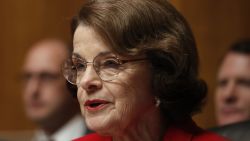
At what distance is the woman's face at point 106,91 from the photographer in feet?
6.62

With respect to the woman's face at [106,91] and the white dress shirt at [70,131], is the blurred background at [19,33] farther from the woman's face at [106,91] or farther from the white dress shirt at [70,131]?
the woman's face at [106,91]

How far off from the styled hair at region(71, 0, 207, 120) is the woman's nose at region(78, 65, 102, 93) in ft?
0.32

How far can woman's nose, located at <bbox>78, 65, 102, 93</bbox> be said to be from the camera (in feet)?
6.61

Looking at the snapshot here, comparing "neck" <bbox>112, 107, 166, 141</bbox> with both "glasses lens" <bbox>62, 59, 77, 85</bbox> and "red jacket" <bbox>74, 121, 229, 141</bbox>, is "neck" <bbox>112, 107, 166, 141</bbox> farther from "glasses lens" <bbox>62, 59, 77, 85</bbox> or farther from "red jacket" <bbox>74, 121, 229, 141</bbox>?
"glasses lens" <bbox>62, 59, 77, 85</bbox>

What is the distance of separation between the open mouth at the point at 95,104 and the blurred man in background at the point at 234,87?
178cm

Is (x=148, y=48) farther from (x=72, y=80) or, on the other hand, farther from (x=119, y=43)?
(x=72, y=80)

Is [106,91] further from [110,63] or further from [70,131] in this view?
[70,131]

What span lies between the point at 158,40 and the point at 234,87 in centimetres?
173

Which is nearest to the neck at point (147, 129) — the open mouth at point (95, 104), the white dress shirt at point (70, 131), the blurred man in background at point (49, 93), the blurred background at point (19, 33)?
the open mouth at point (95, 104)

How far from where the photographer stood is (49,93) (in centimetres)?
401

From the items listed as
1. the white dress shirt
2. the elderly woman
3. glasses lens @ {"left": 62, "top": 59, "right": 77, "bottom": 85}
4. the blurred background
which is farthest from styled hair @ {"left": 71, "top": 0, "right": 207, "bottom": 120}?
the blurred background

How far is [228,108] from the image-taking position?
370 centimetres

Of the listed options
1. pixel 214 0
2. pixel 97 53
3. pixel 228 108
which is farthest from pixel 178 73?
pixel 214 0

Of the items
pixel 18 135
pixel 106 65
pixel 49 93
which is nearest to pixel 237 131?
pixel 106 65
